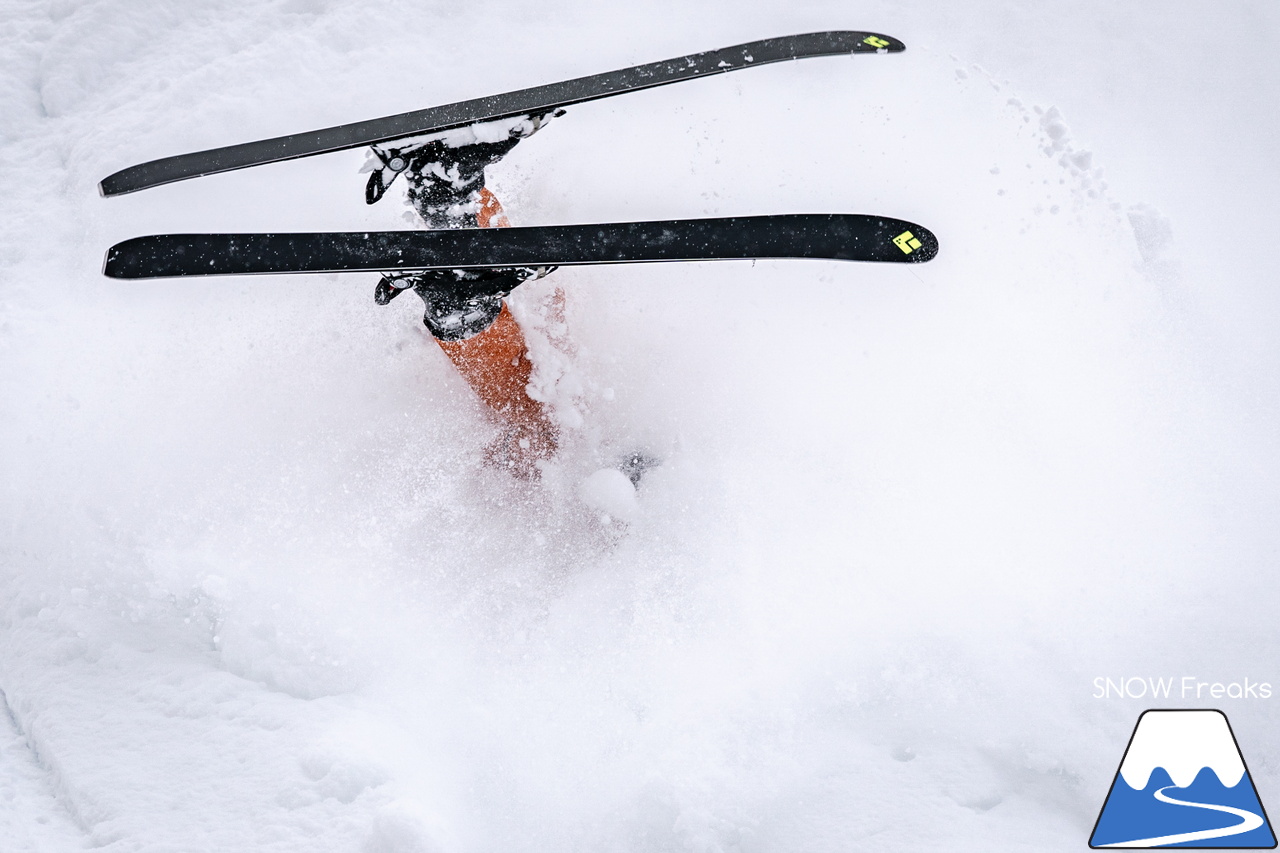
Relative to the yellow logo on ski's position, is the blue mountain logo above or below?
below

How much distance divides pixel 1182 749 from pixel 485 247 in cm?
173

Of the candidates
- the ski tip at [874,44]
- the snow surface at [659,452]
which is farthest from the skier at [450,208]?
the ski tip at [874,44]

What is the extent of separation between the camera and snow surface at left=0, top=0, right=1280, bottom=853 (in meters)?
1.57

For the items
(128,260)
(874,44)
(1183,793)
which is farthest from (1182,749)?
(128,260)

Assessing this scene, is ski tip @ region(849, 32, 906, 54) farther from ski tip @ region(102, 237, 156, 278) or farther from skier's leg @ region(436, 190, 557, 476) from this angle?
ski tip @ region(102, 237, 156, 278)

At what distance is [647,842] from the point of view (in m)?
1.47

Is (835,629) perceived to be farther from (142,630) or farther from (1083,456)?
(142,630)

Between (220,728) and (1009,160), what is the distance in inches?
97.4

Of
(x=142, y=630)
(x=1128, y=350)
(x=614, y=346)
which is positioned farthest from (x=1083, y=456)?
(x=142, y=630)

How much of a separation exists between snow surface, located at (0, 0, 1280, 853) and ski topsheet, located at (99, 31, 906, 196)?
55cm

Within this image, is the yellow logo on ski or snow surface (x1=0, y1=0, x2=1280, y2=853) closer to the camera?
the yellow logo on ski

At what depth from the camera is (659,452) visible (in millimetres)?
2178

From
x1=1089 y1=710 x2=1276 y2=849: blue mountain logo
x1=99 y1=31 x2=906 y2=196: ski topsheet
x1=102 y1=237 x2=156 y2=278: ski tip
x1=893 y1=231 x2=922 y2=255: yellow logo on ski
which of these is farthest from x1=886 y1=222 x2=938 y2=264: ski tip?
x1=102 y1=237 x2=156 y2=278: ski tip

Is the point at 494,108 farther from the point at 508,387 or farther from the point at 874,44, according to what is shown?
A: the point at 874,44
